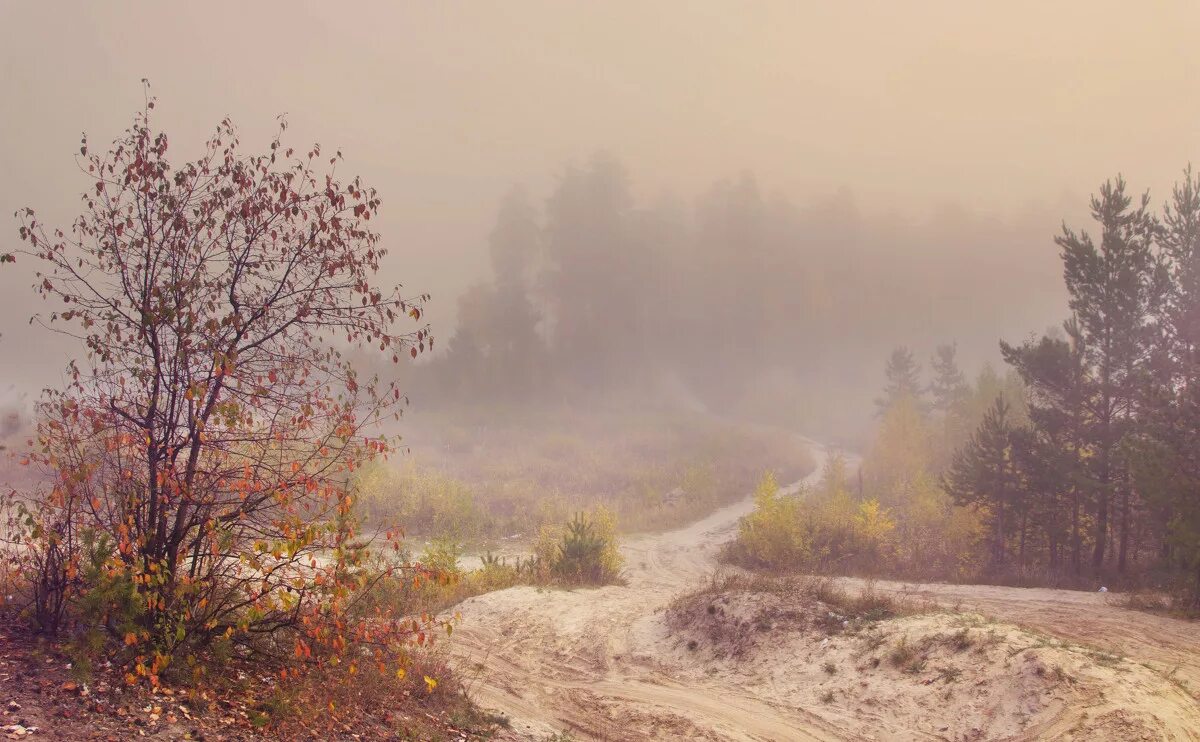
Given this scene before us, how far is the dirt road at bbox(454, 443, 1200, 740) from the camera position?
1210 centimetres

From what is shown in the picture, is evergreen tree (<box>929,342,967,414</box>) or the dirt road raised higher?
evergreen tree (<box>929,342,967,414</box>)

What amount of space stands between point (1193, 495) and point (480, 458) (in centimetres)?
6320

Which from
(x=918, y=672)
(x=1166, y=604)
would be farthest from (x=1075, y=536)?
(x=918, y=672)

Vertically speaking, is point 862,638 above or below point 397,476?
below

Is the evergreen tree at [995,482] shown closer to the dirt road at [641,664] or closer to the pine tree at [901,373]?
the dirt road at [641,664]

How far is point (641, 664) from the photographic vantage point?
52.5 feet

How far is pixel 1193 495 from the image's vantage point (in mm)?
18266

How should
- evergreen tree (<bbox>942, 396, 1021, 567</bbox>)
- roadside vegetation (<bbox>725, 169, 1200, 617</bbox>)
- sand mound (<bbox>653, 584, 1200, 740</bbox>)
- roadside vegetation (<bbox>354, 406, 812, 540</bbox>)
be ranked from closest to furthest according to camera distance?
sand mound (<bbox>653, 584, 1200, 740</bbox>) → roadside vegetation (<bbox>725, 169, 1200, 617</bbox>) → evergreen tree (<bbox>942, 396, 1021, 567</bbox>) → roadside vegetation (<bbox>354, 406, 812, 540</bbox>)

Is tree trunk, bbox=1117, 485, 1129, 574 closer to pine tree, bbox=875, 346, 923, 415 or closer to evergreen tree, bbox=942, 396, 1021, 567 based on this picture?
evergreen tree, bbox=942, 396, 1021, 567

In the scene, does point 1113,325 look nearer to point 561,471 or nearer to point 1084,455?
point 1084,455

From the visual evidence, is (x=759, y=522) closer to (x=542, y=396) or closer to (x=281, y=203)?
(x=281, y=203)

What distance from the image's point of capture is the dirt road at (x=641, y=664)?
1210 centimetres

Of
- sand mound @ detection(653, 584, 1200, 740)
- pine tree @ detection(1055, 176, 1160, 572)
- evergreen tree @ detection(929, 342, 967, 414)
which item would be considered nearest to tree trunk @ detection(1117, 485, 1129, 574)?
pine tree @ detection(1055, 176, 1160, 572)

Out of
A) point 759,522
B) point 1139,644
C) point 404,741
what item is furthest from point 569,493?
point 404,741
